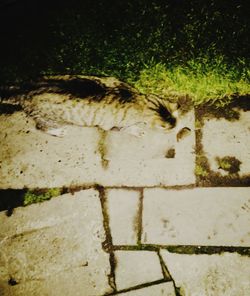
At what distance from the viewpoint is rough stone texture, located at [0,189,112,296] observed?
2959 mm

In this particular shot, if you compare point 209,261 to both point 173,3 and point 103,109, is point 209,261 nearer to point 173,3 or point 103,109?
point 103,109

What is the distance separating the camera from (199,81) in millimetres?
3244

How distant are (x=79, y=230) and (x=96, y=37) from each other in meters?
2.18

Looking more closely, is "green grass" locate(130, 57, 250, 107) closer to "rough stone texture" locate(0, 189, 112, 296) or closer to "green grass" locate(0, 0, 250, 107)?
"green grass" locate(0, 0, 250, 107)

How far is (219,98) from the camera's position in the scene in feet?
10.5

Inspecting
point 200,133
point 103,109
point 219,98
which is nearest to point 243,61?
point 219,98

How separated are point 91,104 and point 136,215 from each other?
3.89 feet

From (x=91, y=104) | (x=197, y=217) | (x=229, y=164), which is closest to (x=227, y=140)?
(x=229, y=164)

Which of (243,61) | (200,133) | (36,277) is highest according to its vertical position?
(243,61)

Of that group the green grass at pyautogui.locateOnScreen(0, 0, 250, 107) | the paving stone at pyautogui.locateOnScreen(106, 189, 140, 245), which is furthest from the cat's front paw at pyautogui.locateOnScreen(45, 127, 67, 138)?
the paving stone at pyautogui.locateOnScreen(106, 189, 140, 245)

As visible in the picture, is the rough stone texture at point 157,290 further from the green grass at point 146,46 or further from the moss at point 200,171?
the green grass at point 146,46

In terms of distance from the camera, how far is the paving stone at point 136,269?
2.89m

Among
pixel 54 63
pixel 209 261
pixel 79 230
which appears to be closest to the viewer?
pixel 209 261

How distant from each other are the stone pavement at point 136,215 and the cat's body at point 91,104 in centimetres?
22
